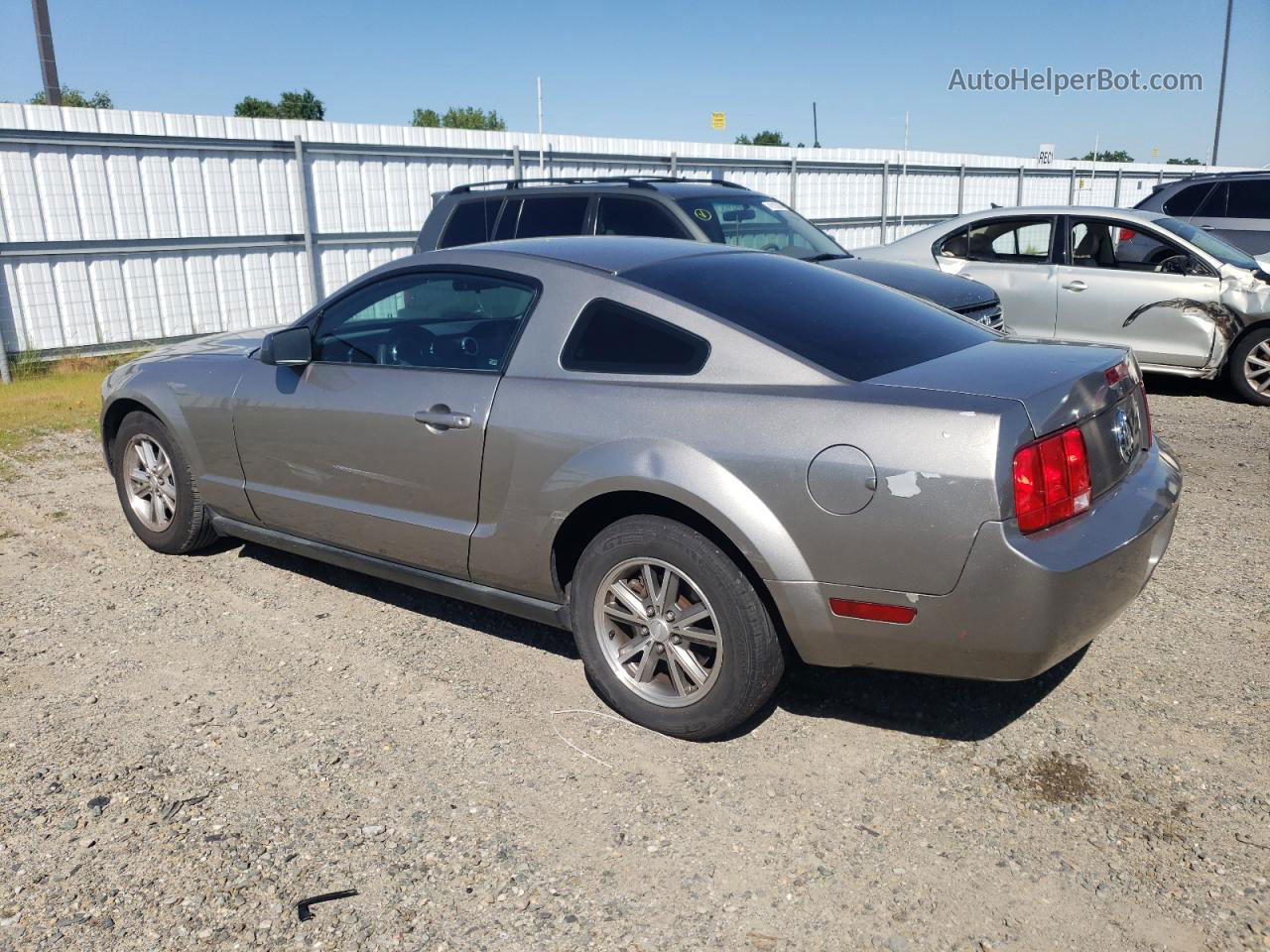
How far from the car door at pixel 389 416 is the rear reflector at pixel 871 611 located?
145 cm

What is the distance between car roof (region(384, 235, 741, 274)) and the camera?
3.99 meters

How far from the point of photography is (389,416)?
Answer: 13.6 ft

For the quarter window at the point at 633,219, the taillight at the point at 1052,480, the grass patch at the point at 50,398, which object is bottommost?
the grass patch at the point at 50,398

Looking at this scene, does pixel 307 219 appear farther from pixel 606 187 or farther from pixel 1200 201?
pixel 1200 201

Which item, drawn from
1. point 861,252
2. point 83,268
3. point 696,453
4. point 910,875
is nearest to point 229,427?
point 696,453

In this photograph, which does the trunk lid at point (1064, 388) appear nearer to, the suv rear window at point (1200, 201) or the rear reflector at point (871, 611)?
the rear reflector at point (871, 611)

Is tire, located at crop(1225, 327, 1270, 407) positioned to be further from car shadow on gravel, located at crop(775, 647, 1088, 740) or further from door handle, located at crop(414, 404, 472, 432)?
door handle, located at crop(414, 404, 472, 432)

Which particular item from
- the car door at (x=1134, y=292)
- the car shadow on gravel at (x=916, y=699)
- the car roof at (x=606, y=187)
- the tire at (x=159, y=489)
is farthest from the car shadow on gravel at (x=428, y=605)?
the car door at (x=1134, y=292)

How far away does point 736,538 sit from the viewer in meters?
3.24

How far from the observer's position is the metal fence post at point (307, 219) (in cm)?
1264

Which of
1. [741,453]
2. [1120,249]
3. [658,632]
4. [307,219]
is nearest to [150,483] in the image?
[658,632]

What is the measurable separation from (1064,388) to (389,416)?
2.44 meters

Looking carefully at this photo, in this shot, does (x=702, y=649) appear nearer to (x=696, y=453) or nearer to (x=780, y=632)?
(x=780, y=632)

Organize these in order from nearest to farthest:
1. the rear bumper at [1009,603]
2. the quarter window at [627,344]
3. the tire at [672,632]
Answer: the rear bumper at [1009,603], the tire at [672,632], the quarter window at [627,344]
